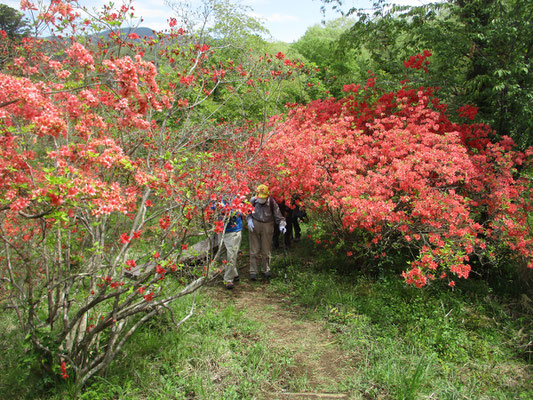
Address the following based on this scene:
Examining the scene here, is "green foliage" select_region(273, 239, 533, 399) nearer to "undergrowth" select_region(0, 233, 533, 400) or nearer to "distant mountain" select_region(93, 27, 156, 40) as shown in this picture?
"undergrowth" select_region(0, 233, 533, 400)

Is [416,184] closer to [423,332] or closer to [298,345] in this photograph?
[423,332]

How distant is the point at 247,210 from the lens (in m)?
3.25

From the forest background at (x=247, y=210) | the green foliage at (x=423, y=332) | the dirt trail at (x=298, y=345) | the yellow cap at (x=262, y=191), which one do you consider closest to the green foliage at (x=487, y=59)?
the forest background at (x=247, y=210)

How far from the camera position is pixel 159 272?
9.01 ft

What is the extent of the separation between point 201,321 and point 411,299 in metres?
2.79

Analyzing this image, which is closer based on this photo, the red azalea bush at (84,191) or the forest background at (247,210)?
the red azalea bush at (84,191)

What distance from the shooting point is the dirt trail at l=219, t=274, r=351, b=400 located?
10.5ft

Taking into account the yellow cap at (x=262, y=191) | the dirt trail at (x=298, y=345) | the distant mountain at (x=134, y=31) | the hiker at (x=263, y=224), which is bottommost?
the dirt trail at (x=298, y=345)

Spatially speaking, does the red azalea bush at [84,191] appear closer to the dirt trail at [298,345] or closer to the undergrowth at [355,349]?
the undergrowth at [355,349]

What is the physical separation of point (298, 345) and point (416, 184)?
2561 mm

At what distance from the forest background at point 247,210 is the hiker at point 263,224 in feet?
1.24

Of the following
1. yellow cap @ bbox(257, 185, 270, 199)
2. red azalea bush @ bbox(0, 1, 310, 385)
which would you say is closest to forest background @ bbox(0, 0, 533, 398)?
red azalea bush @ bbox(0, 1, 310, 385)

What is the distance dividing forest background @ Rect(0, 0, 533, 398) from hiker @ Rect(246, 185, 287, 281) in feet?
1.24

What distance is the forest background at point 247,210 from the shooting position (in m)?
2.77
